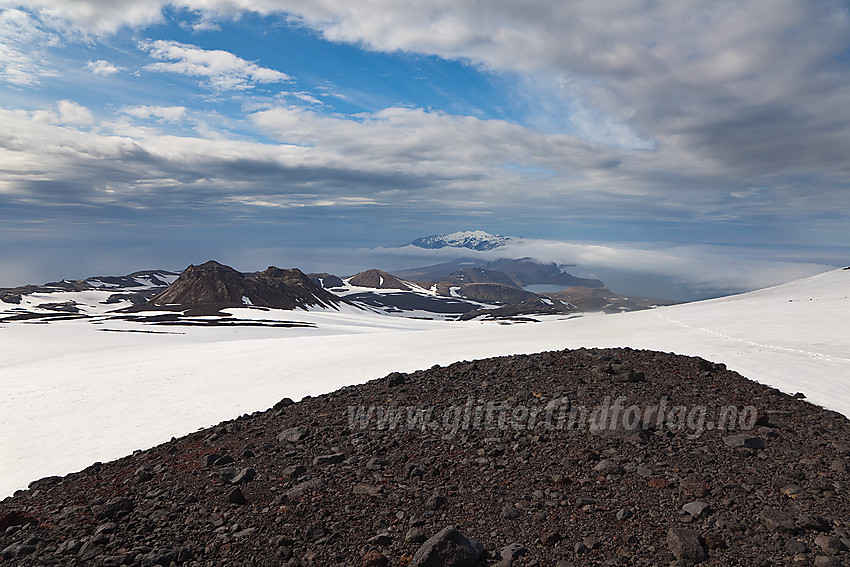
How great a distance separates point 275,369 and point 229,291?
13779 centimetres

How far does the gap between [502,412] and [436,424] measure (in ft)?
5.42

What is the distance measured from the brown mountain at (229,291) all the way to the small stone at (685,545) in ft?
484

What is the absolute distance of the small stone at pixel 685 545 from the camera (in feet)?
20.4

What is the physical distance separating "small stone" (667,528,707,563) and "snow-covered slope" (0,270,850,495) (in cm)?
942

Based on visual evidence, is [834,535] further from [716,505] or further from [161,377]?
[161,377]

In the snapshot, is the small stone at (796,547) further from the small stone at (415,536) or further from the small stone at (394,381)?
the small stone at (394,381)

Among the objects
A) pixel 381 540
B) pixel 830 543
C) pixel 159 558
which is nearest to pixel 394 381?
pixel 381 540

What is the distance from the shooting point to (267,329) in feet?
237

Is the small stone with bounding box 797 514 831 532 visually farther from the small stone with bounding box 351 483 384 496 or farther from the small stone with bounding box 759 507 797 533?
the small stone with bounding box 351 483 384 496

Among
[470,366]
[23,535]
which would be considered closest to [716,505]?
[470,366]

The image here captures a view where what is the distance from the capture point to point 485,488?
27.2 feet

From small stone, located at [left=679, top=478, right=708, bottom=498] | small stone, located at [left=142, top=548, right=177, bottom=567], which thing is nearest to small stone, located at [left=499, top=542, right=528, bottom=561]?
small stone, located at [left=679, top=478, right=708, bottom=498]

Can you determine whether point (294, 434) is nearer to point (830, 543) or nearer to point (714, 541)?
point (714, 541)

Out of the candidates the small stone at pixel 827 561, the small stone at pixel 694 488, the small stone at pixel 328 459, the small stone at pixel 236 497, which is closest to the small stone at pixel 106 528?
A: the small stone at pixel 236 497
